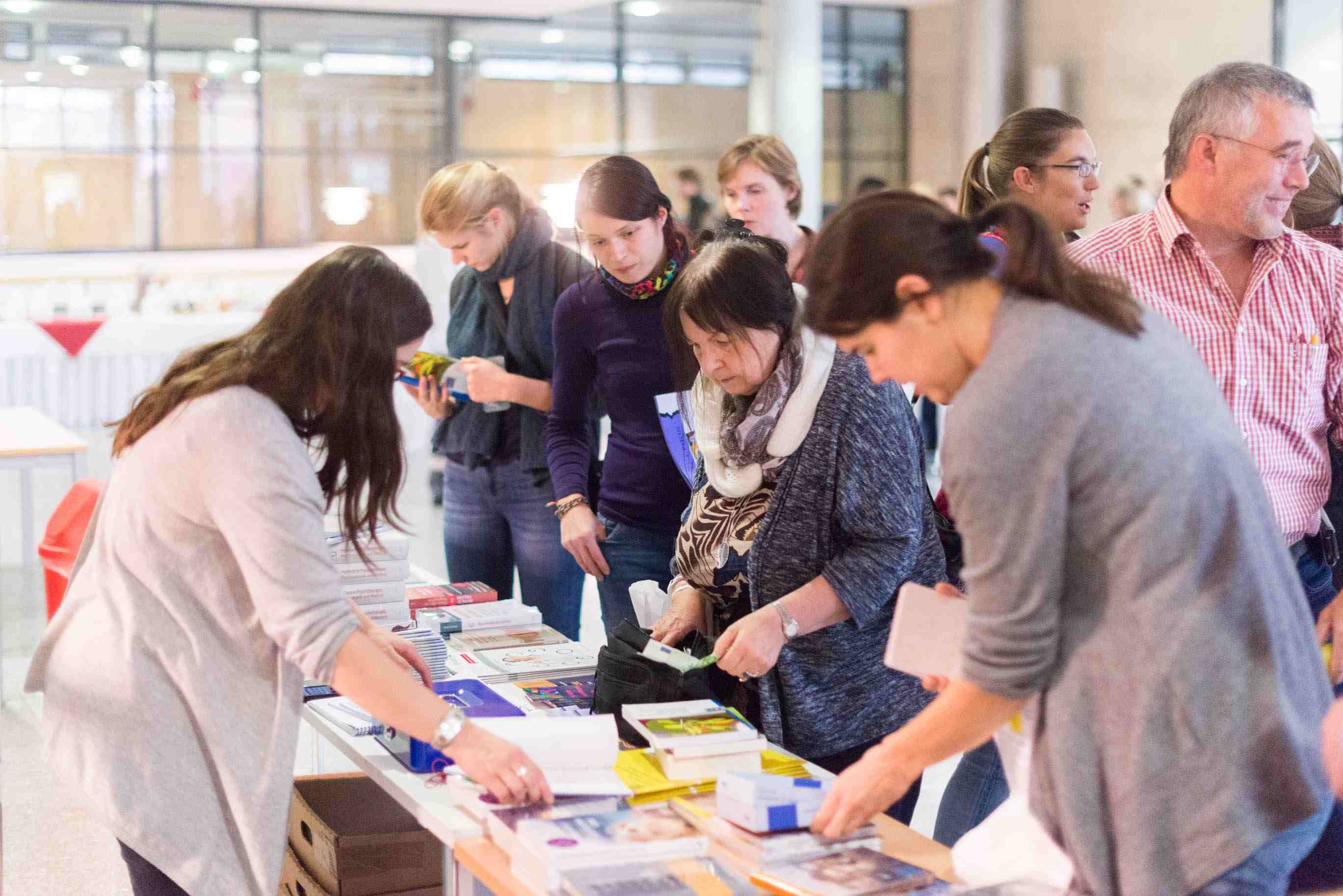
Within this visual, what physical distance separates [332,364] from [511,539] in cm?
163

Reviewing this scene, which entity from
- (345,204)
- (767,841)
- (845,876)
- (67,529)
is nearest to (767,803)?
(767,841)

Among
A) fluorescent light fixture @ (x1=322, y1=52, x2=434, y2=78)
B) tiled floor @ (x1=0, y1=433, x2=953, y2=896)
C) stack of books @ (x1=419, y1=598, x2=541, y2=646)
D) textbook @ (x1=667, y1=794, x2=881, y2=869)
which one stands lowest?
tiled floor @ (x1=0, y1=433, x2=953, y2=896)

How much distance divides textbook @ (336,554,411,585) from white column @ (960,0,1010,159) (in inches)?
436

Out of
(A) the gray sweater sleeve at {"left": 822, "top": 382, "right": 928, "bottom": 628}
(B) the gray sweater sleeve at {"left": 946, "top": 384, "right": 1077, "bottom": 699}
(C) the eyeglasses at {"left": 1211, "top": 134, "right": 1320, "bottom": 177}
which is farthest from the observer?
(C) the eyeglasses at {"left": 1211, "top": 134, "right": 1320, "bottom": 177}

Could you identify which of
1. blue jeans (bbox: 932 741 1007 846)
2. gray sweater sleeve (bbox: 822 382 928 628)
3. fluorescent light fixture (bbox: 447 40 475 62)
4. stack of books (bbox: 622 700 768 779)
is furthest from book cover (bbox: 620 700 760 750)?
fluorescent light fixture (bbox: 447 40 475 62)

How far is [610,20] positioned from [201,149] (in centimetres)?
448

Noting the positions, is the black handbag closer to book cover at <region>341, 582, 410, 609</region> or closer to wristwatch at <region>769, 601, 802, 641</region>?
wristwatch at <region>769, 601, 802, 641</region>

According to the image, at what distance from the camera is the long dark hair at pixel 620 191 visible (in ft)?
8.90

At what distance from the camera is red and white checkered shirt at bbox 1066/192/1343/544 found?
2.25 m

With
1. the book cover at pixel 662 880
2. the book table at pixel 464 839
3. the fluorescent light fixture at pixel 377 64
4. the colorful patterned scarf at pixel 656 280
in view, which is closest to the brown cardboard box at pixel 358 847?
the book table at pixel 464 839

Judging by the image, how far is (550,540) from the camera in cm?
317

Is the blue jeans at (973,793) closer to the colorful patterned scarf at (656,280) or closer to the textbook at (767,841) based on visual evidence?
the textbook at (767,841)

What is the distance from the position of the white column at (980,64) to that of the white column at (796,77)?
2.87 m

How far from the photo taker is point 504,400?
124 inches
